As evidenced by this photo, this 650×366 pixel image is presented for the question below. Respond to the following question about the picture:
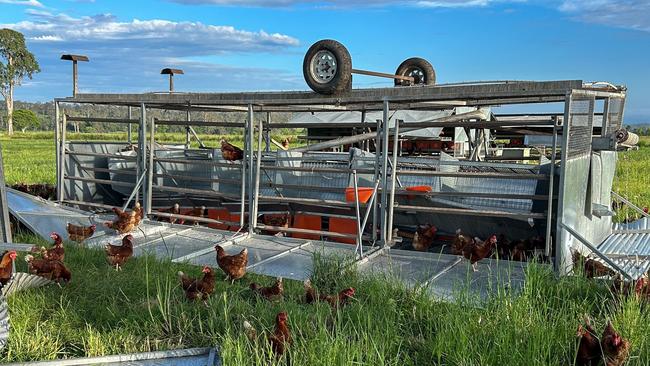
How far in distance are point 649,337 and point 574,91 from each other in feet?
8.59

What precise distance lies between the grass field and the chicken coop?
46 centimetres

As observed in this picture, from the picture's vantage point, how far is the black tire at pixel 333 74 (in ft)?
23.7

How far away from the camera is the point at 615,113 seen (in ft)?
25.3

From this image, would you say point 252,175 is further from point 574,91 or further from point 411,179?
point 574,91

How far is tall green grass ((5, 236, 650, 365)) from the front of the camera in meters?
3.78

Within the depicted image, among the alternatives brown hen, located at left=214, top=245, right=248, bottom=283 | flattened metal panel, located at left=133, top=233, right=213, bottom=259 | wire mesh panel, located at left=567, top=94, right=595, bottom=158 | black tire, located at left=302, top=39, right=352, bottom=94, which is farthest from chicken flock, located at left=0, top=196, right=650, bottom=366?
black tire, located at left=302, top=39, right=352, bottom=94

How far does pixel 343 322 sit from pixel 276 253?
2580 millimetres

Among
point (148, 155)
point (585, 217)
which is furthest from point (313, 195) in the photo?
point (585, 217)

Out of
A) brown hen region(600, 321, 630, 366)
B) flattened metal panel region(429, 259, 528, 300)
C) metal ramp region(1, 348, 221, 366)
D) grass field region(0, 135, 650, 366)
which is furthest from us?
flattened metal panel region(429, 259, 528, 300)

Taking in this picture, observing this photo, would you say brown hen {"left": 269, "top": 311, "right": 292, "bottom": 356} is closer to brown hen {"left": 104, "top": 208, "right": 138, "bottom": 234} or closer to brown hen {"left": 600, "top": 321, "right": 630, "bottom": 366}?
brown hen {"left": 600, "top": 321, "right": 630, "bottom": 366}

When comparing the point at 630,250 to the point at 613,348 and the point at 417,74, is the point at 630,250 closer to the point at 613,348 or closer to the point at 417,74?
the point at 613,348

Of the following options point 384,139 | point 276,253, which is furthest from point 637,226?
point 276,253

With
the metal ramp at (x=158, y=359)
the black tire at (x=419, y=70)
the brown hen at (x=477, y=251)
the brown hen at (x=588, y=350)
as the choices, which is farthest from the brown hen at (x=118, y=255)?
the black tire at (x=419, y=70)

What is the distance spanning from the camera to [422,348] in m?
4.11
